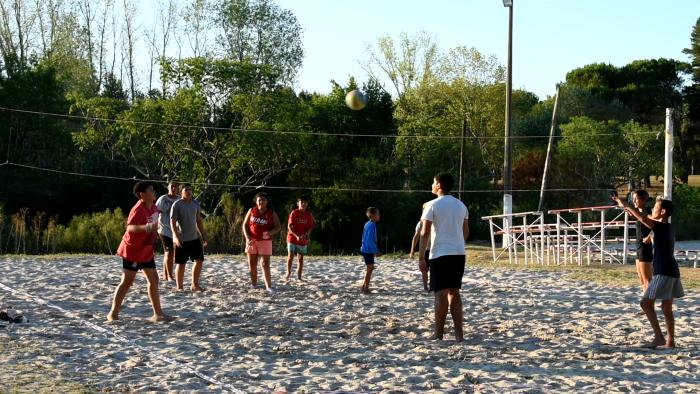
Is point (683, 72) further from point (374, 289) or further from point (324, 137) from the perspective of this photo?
point (374, 289)

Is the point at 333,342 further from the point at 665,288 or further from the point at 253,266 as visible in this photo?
the point at 253,266

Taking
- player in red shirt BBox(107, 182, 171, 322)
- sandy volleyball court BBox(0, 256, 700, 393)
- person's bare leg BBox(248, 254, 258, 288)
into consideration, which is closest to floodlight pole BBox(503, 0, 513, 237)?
sandy volleyball court BBox(0, 256, 700, 393)

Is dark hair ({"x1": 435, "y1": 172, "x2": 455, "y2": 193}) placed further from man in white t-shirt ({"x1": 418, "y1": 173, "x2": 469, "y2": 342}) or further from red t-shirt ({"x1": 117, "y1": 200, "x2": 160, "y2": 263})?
red t-shirt ({"x1": 117, "y1": 200, "x2": 160, "y2": 263})

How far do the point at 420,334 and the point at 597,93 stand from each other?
165 ft

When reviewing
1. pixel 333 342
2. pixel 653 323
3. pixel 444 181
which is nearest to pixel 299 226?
pixel 333 342

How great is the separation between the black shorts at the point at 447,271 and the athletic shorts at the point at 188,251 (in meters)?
4.60

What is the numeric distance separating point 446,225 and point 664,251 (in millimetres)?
1997

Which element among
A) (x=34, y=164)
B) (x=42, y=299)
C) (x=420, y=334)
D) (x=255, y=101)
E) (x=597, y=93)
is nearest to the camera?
(x=420, y=334)

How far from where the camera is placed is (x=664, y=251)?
8.93 m

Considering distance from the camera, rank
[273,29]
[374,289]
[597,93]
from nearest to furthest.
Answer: [374,289] → [273,29] → [597,93]

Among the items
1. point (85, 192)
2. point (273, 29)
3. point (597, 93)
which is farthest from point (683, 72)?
point (85, 192)

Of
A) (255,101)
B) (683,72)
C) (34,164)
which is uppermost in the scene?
(683,72)

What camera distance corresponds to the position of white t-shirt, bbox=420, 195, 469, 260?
30.3ft

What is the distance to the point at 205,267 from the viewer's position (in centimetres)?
1794
